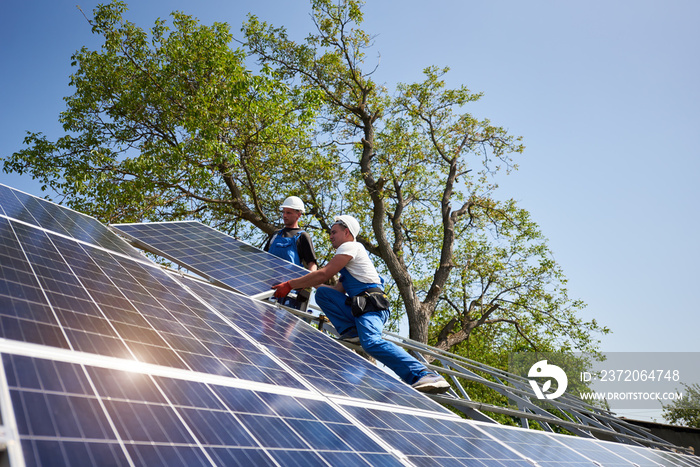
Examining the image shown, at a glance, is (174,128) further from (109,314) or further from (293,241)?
(109,314)

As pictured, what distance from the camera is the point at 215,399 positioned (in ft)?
7.57

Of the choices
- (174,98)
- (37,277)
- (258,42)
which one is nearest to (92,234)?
(37,277)

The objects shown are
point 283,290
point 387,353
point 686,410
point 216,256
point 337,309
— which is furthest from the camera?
point 686,410

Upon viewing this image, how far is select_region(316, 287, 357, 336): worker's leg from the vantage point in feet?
19.4

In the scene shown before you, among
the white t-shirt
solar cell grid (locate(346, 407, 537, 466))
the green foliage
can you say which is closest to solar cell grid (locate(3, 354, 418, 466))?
solar cell grid (locate(346, 407, 537, 466))

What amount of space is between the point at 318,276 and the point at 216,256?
2.27m

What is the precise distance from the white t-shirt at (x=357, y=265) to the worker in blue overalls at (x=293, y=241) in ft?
7.53

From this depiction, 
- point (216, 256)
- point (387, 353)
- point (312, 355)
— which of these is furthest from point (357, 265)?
point (216, 256)

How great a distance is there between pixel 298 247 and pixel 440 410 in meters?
4.79

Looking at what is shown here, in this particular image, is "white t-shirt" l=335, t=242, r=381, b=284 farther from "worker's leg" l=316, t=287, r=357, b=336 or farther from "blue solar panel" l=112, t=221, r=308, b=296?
"blue solar panel" l=112, t=221, r=308, b=296

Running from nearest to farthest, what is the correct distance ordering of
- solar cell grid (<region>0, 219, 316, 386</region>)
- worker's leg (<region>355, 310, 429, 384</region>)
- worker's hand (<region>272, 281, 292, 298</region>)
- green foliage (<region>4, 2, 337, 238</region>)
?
solar cell grid (<region>0, 219, 316, 386</region>), worker's leg (<region>355, 310, 429, 384</region>), worker's hand (<region>272, 281, 292, 298</region>), green foliage (<region>4, 2, 337, 238</region>)

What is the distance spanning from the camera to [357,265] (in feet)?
18.6

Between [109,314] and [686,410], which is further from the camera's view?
[686,410]

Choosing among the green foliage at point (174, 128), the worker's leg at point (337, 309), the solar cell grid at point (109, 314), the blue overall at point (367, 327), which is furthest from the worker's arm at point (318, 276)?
the green foliage at point (174, 128)
